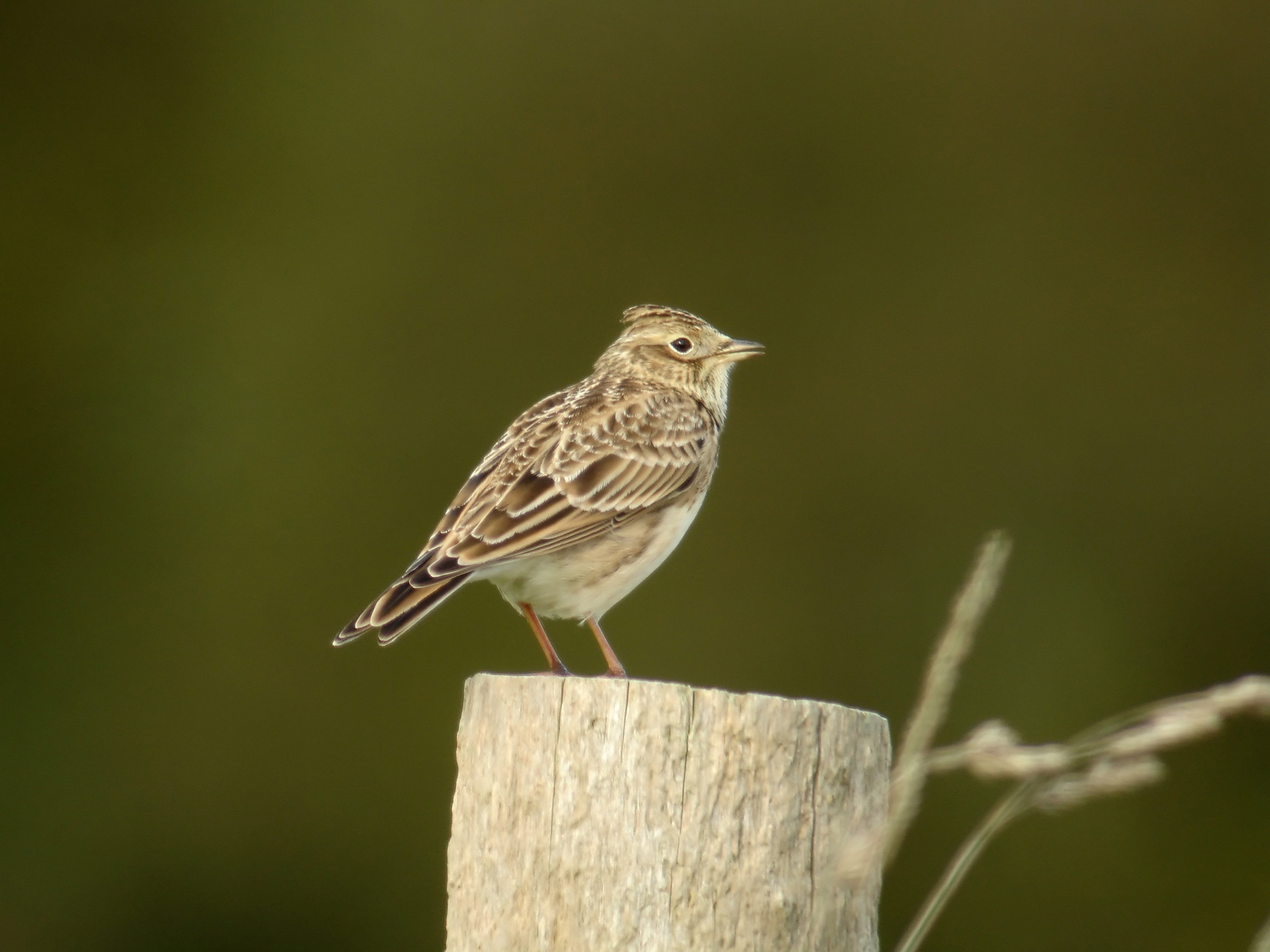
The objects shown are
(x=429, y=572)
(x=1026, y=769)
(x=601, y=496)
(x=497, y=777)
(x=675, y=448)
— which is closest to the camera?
(x=1026, y=769)

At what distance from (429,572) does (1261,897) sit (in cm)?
830

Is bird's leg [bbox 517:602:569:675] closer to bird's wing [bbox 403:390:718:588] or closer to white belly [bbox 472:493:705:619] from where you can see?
white belly [bbox 472:493:705:619]

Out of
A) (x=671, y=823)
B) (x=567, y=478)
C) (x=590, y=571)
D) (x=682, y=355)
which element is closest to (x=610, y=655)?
(x=590, y=571)

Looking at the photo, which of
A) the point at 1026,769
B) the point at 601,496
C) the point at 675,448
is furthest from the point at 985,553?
the point at 675,448

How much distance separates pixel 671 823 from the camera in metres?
3.57

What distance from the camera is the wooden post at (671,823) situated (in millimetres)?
3549

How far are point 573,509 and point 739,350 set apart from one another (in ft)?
6.07

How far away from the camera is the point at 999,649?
40.7 feet

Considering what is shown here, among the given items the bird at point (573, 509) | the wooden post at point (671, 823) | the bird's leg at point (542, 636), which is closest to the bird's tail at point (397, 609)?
the bird at point (573, 509)

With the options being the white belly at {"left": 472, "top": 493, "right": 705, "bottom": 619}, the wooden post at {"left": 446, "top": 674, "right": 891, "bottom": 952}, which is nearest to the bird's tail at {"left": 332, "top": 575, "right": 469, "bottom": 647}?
the white belly at {"left": 472, "top": 493, "right": 705, "bottom": 619}

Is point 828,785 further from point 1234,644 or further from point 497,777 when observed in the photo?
point 1234,644

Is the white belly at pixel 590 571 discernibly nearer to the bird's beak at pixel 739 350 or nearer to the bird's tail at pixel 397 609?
the bird's tail at pixel 397 609

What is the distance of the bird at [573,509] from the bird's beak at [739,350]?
35 cm

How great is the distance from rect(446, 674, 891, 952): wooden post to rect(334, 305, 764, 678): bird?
1655mm
